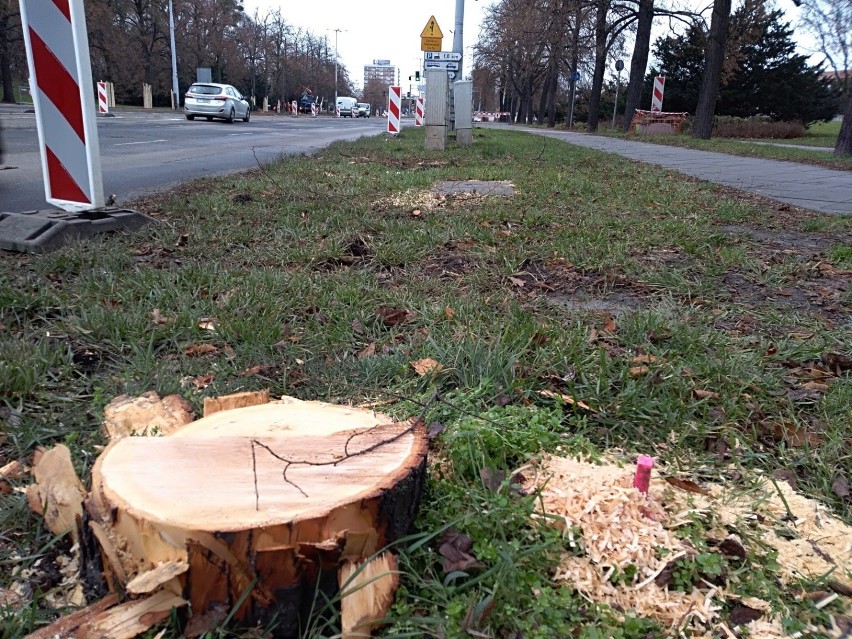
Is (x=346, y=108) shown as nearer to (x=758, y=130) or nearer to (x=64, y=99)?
(x=758, y=130)

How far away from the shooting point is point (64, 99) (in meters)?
4.26

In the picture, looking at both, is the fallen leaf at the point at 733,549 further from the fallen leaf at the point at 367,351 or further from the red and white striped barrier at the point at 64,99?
the red and white striped barrier at the point at 64,99

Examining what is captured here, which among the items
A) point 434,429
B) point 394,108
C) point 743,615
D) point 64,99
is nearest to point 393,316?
point 434,429

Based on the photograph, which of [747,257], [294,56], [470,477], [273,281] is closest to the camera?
[470,477]

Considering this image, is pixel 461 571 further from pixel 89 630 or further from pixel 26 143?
pixel 26 143

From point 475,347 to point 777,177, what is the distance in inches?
359

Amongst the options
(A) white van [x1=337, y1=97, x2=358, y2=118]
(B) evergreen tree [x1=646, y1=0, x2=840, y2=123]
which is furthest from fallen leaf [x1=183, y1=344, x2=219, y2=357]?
(A) white van [x1=337, y1=97, x2=358, y2=118]

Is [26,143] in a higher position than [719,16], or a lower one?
lower

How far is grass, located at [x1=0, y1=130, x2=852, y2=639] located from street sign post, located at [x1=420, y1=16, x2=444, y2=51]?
1210cm

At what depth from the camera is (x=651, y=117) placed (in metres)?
28.2

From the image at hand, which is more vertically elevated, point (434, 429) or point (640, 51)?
point (640, 51)

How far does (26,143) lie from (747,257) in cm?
1199

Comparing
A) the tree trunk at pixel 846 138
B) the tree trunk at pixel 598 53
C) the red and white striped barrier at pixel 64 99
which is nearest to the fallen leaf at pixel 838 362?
the red and white striped barrier at pixel 64 99

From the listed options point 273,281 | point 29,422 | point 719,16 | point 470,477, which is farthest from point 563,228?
point 719,16
